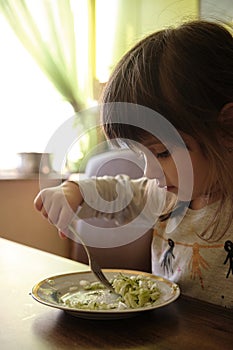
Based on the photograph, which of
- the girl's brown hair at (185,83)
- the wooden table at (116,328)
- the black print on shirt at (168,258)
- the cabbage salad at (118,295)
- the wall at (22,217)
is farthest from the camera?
the wall at (22,217)

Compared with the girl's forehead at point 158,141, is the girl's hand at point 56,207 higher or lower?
lower

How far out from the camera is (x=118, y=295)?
639mm

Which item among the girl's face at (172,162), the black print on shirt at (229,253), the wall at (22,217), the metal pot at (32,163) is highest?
the girl's face at (172,162)

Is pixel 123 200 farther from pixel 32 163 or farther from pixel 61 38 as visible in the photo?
pixel 61 38

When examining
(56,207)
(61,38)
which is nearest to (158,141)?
(56,207)

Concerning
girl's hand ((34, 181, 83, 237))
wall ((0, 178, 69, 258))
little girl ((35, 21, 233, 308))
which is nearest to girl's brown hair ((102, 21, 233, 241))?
little girl ((35, 21, 233, 308))

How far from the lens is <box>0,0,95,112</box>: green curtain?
2.50 m

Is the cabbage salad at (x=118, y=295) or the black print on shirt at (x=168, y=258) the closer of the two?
the cabbage salad at (x=118, y=295)

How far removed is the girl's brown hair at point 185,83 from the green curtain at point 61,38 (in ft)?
6.30

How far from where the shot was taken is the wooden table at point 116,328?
48 centimetres

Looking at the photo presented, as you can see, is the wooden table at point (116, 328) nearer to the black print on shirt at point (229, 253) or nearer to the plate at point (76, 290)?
the plate at point (76, 290)

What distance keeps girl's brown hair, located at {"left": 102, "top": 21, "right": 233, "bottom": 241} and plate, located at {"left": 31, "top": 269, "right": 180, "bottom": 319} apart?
215 millimetres

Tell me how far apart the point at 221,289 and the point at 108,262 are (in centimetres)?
52

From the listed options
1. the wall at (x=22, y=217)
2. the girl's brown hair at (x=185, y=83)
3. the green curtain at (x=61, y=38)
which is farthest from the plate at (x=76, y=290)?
the green curtain at (x=61, y=38)
